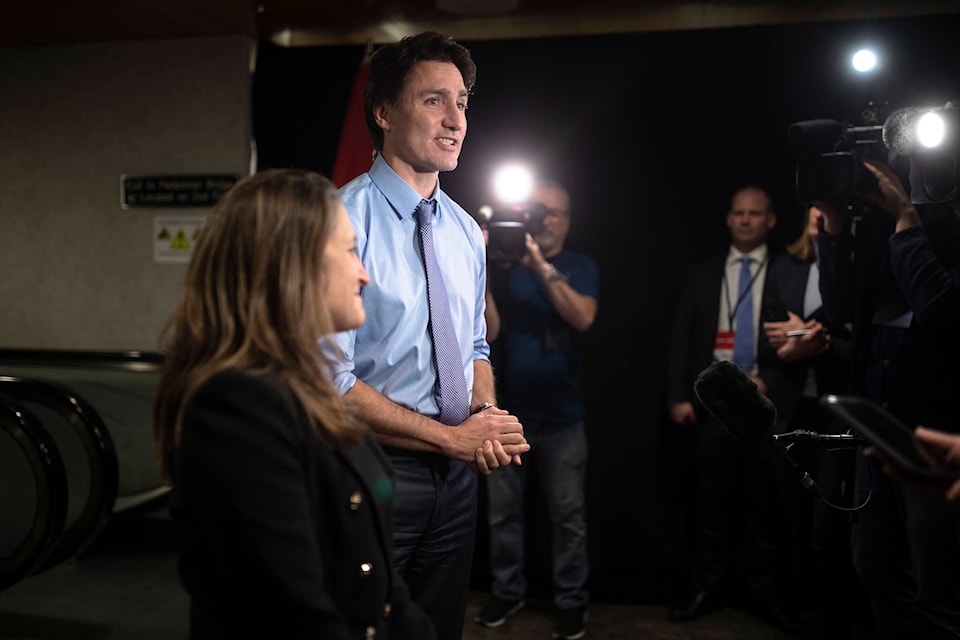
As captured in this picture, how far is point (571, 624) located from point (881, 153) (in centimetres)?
221

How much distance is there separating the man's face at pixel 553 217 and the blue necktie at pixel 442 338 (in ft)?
5.78

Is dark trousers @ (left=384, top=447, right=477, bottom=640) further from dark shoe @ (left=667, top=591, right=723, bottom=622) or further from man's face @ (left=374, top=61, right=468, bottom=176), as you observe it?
dark shoe @ (left=667, top=591, right=723, bottom=622)

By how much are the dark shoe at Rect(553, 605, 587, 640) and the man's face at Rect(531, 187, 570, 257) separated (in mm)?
1473

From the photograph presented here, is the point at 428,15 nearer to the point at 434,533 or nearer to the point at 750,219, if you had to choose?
the point at 750,219

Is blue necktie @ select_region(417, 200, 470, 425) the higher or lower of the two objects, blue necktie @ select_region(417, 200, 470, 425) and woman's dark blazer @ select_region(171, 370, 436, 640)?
the higher

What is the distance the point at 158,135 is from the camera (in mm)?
4555

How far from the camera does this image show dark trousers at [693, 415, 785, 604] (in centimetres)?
364

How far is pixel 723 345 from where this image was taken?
11.8 feet

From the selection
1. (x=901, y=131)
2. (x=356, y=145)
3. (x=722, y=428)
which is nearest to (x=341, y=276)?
(x=356, y=145)

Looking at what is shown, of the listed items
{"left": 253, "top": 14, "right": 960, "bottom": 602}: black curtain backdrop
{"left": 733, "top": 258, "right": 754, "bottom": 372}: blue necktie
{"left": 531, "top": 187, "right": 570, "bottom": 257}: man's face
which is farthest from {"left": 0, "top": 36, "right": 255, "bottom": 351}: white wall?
{"left": 733, "top": 258, "right": 754, "bottom": 372}: blue necktie

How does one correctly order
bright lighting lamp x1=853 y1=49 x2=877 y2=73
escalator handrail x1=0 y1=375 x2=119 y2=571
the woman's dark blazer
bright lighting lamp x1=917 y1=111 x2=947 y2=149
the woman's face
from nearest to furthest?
the woman's dark blazer → the woman's face → bright lighting lamp x1=917 y1=111 x2=947 y2=149 → bright lighting lamp x1=853 y1=49 x2=877 y2=73 → escalator handrail x1=0 y1=375 x2=119 y2=571

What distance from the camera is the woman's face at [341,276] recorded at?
131 centimetres

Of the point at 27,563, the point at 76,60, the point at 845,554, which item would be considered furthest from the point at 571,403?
the point at 76,60

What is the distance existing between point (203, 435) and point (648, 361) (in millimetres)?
3067
